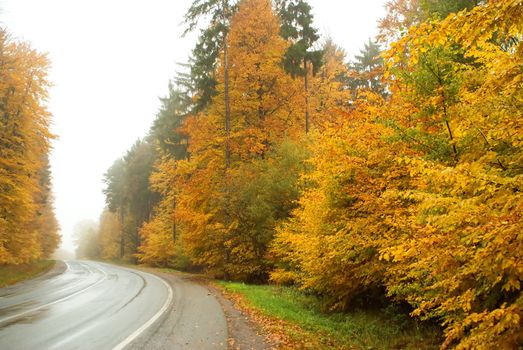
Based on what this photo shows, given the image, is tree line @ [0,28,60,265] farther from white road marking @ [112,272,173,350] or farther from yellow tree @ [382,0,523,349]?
yellow tree @ [382,0,523,349]

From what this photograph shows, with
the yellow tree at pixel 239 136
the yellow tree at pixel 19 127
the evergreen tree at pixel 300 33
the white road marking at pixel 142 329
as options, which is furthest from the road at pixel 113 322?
the evergreen tree at pixel 300 33

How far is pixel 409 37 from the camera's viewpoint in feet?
11.8

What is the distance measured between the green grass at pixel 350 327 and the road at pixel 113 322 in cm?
187

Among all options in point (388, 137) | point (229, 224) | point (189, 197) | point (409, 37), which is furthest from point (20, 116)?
point (409, 37)

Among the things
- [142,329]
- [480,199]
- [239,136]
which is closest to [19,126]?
[239,136]

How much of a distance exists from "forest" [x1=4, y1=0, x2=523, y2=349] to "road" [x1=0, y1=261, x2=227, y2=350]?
3805 mm

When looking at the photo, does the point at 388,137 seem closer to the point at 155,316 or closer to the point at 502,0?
Result: the point at 502,0

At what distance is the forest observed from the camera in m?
3.87

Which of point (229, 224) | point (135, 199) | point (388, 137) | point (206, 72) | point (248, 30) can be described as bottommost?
point (229, 224)

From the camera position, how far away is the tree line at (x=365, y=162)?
3789mm

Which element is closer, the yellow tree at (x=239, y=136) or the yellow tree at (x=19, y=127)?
the yellow tree at (x=239, y=136)

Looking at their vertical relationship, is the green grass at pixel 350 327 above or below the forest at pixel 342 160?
below

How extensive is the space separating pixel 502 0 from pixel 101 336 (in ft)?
29.4

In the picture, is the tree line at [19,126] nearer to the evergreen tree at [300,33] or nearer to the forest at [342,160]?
the forest at [342,160]
